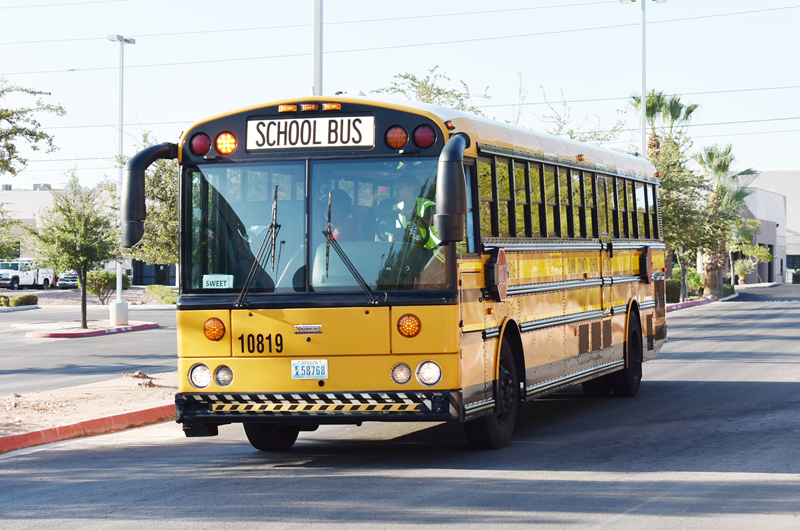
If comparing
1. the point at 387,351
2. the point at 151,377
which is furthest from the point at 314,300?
the point at 151,377

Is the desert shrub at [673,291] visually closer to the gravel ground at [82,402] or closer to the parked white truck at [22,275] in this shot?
the gravel ground at [82,402]

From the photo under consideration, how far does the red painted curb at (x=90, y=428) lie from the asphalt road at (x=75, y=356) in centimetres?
459

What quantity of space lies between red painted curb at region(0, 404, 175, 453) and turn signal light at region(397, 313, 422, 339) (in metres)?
5.06

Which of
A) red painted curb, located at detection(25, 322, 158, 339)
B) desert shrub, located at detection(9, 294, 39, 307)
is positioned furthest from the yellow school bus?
desert shrub, located at detection(9, 294, 39, 307)

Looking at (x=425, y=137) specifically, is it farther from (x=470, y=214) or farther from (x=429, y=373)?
(x=429, y=373)

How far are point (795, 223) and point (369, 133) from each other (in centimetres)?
11854

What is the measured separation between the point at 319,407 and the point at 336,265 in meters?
1.21

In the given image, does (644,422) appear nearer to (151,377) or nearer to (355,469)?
(355,469)

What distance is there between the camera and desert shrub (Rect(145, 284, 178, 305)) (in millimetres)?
49834

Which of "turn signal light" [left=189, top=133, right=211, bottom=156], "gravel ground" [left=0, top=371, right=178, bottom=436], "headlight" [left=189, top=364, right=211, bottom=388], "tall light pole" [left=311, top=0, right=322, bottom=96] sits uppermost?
"tall light pole" [left=311, top=0, right=322, bottom=96]

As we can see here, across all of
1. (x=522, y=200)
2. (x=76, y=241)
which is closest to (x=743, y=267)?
(x=76, y=241)

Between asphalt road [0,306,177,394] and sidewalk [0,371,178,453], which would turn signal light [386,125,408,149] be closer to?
sidewalk [0,371,178,453]

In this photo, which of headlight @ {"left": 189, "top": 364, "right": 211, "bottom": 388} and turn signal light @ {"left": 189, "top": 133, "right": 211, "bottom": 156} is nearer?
headlight @ {"left": 189, "top": 364, "right": 211, "bottom": 388}

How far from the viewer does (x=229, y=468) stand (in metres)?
9.75
